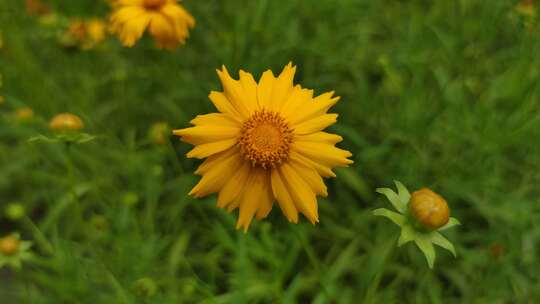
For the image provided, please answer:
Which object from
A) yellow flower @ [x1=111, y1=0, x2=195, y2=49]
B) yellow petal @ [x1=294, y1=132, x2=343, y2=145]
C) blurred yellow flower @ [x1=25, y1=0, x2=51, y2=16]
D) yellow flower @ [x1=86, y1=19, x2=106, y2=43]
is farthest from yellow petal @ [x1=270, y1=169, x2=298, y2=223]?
blurred yellow flower @ [x1=25, y1=0, x2=51, y2=16]

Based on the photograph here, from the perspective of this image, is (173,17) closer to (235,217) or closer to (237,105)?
(237,105)

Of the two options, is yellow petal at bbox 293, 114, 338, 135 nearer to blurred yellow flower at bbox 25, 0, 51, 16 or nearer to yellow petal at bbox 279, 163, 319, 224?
yellow petal at bbox 279, 163, 319, 224

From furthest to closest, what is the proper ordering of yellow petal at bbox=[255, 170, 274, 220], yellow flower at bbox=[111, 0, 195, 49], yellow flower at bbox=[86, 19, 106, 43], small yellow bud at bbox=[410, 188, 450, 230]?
yellow flower at bbox=[86, 19, 106, 43]
yellow flower at bbox=[111, 0, 195, 49]
yellow petal at bbox=[255, 170, 274, 220]
small yellow bud at bbox=[410, 188, 450, 230]

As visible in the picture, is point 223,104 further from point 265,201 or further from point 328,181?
point 328,181

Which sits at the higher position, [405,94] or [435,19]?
[435,19]

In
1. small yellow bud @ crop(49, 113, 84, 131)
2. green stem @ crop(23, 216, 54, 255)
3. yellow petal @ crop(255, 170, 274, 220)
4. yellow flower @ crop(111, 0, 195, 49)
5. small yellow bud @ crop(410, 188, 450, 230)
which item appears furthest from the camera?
yellow flower @ crop(111, 0, 195, 49)

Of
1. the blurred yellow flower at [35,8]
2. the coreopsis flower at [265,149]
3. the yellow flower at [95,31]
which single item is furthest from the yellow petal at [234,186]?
the blurred yellow flower at [35,8]

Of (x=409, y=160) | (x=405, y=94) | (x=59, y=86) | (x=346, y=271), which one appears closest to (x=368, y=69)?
(x=405, y=94)
